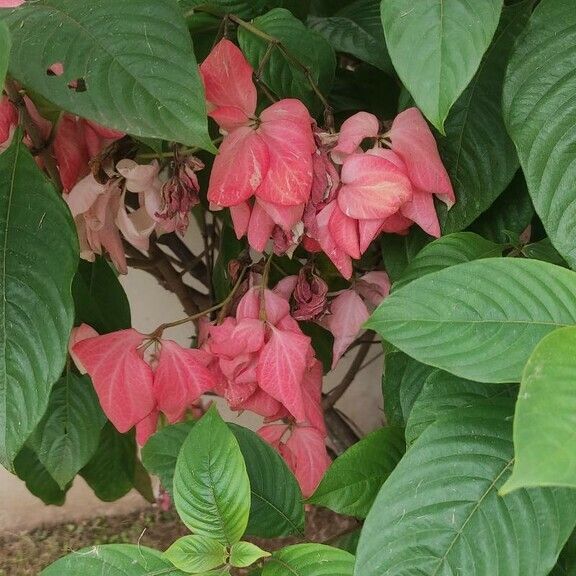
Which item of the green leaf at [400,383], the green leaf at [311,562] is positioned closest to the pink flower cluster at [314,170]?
the green leaf at [400,383]

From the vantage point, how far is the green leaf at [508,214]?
0.67 meters

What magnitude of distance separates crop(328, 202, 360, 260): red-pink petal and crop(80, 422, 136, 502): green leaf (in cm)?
54

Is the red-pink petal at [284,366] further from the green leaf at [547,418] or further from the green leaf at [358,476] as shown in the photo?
the green leaf at [547,418]

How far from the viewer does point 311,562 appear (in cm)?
55

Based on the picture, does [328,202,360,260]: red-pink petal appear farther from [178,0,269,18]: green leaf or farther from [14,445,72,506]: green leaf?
[14,445,72,506]: green leaf

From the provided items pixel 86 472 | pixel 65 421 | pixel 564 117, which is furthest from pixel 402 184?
pixel 86 472

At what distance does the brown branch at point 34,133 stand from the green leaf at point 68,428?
0.21 metres

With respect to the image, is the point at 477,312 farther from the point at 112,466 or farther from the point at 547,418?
the point at 112,466

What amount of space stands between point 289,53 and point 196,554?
1.32 ft

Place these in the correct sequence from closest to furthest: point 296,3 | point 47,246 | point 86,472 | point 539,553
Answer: point 539,553
point 47,246
point 296,3
point 86,472

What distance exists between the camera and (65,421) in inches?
30.9

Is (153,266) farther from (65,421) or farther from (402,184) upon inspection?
(402,184)

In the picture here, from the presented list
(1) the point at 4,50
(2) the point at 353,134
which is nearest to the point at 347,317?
(2) the point at 353,134

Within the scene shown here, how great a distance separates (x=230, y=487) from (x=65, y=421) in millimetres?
286
